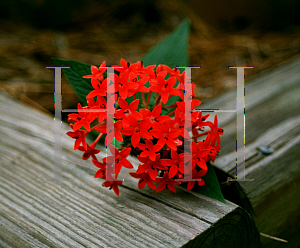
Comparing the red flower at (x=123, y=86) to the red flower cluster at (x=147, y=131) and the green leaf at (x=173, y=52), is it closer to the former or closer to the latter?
the red flower cluster at (x=147, y=131)

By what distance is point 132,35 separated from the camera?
6.94 ft

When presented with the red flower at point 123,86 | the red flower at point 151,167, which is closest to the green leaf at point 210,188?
the red flower at point 151,167

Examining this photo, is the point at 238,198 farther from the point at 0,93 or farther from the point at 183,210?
the point at 0,93

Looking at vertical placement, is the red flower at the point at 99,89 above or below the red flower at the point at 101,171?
above

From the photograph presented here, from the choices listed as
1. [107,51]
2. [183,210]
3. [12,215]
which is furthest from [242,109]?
[107,51]

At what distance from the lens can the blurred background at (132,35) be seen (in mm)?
1584

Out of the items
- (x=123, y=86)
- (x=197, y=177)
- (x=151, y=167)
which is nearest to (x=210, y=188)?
(x=197, y=177)

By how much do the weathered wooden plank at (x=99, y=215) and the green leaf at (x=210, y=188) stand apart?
1 centimetres

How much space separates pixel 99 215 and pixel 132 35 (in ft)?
5.93

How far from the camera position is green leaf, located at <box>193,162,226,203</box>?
0.55 m

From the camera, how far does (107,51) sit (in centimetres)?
185

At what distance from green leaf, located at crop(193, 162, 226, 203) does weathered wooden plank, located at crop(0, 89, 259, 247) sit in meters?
0.01

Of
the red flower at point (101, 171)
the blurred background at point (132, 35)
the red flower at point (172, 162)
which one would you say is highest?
the blurred background at point (132, 35)

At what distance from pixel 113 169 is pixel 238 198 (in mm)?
295
